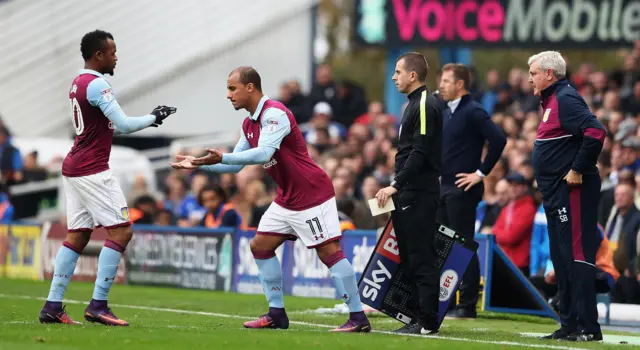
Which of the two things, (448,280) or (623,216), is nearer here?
(448,280)

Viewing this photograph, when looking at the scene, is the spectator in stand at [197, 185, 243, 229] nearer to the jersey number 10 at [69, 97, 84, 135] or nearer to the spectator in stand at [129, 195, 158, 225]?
the spectator in stand at [129, 195, 158, 225]

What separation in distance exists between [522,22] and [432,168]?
13.3 metres

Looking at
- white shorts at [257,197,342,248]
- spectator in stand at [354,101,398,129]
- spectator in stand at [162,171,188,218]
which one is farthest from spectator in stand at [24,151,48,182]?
white shorts at [257,197,342,248]

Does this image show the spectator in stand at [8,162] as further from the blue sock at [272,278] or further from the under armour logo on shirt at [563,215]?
the under armour logo on shirt at [563,215]

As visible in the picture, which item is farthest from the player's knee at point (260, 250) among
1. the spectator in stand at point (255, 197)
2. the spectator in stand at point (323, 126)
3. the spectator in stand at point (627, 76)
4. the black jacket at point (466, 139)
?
the spectator in stand at point (323, 126)

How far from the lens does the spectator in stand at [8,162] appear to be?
24781 mm

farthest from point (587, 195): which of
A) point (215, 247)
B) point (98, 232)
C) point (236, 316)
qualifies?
point (98, 232)

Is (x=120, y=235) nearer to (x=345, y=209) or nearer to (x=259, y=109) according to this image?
(x=259, y=109)

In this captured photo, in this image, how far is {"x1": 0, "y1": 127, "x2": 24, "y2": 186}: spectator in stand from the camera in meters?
24.8

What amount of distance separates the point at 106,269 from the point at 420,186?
2770 mm

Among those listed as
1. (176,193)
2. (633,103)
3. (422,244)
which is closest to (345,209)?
(633,103)

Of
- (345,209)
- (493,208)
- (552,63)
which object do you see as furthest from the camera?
(345,209)

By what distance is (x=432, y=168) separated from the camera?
1102cm

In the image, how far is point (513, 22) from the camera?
2377 centimetres
